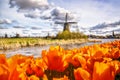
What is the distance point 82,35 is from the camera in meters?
71.6

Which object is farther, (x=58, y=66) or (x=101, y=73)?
(x=58, y=66)

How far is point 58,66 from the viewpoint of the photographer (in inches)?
78.7

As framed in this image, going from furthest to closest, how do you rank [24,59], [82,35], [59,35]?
[82,35] → [59,35] → [24,59]

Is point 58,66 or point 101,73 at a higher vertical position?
point 101,73

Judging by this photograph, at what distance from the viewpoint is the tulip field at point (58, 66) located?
3.30ft

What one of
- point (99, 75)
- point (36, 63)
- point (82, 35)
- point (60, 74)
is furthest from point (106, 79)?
point (82, 35)

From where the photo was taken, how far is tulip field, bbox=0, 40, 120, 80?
1005 millimetres

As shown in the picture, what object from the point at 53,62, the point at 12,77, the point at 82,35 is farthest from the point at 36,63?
the point at 82,35

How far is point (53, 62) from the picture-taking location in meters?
2.00

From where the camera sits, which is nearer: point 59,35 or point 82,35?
point 59,35

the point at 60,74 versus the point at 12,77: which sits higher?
the point at 12,77

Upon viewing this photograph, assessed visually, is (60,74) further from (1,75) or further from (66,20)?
(66,20)

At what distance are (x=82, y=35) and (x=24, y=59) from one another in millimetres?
69988

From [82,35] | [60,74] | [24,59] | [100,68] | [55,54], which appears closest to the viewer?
[100,68]
